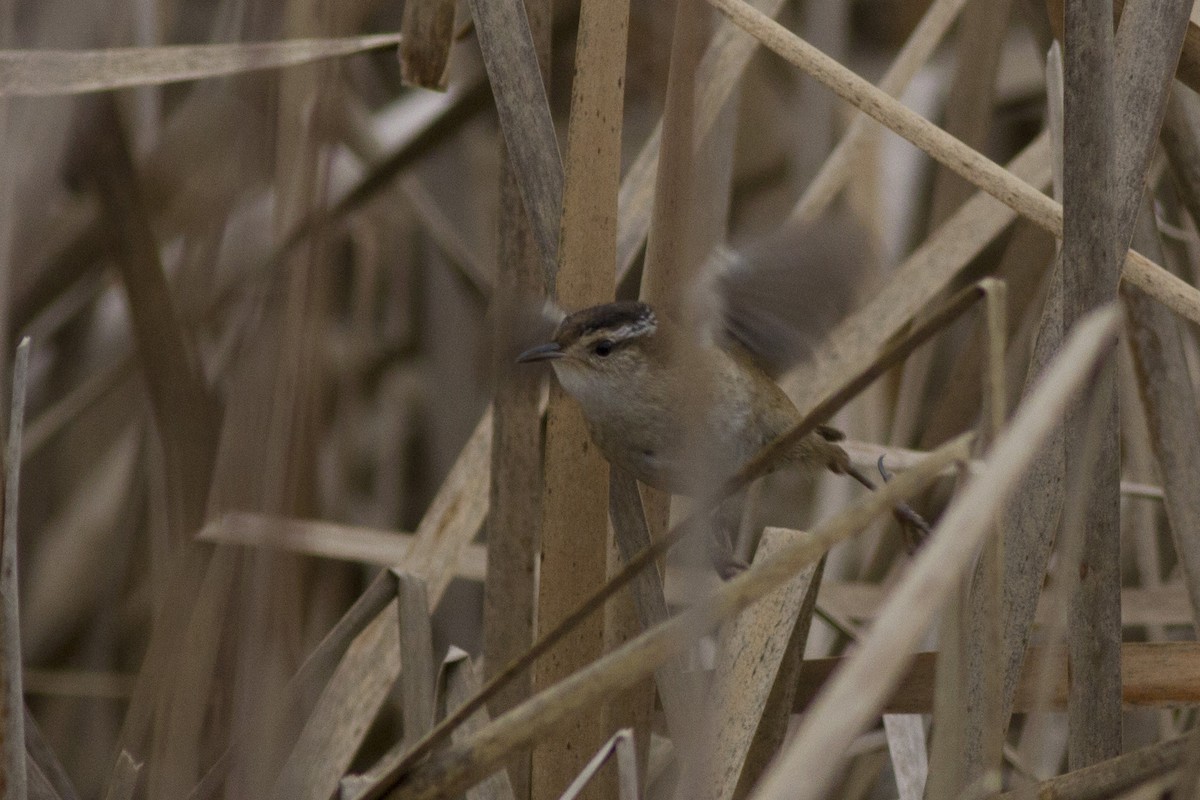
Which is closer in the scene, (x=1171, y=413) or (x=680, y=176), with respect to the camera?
(x=680, y=176)

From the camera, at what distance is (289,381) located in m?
1.00

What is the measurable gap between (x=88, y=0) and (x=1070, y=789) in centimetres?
163

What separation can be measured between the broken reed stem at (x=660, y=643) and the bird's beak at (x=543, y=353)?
28.5 inches

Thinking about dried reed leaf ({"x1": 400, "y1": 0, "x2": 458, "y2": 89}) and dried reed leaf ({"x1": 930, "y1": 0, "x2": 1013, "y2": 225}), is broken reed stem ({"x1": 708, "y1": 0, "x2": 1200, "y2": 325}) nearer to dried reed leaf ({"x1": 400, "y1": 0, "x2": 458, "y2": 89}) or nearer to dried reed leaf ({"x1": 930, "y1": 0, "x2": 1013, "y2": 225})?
dried reed leaf ({"x1": 400, "y1": 0, "x2": 458, "y2": 89})

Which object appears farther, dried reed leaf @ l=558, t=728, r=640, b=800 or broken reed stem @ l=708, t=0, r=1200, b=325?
broken reed stem @ l=708, t=0, r=1200, b=325

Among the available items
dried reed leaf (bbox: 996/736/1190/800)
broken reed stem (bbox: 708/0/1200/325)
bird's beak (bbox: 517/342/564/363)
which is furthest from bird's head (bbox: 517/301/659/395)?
dried reed leaf (bbox: 996/736/1190/800)

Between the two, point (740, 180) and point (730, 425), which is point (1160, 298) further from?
point (740, 180)

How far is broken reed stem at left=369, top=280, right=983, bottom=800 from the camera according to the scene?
1087mm

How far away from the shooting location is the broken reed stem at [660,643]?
1.01 metres

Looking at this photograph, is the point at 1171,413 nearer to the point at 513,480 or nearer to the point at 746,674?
the point at 746,674

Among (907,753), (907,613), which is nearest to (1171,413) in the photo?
(907,753)

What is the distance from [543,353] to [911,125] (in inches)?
22.6

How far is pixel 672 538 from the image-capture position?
1.20 m

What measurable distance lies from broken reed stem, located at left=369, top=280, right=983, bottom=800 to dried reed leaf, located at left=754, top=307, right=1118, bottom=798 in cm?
19
